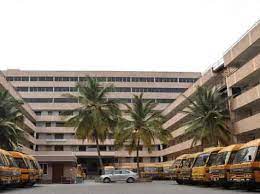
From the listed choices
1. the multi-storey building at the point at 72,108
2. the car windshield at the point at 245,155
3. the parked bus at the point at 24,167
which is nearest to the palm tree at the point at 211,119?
the multi-storey building at the point at 72,108

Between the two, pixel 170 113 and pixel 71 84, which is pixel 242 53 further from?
pixel 71 84

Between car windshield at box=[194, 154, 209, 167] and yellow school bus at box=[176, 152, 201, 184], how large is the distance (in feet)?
2.63

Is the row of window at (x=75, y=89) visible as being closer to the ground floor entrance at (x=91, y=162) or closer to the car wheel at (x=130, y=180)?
the ground floor entrance at (x=91, y=162)

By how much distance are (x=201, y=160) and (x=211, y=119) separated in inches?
514

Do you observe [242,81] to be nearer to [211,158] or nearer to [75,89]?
[211,158]

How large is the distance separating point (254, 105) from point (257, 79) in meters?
2.55

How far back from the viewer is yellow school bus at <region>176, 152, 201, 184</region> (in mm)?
30788

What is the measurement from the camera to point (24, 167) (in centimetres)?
2942

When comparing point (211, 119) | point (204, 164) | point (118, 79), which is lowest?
point (204, 164)

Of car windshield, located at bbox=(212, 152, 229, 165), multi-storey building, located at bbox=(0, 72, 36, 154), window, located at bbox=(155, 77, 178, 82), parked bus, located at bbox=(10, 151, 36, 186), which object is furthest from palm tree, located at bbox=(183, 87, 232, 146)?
window, located at bbox=(155, 77, 178, 82)

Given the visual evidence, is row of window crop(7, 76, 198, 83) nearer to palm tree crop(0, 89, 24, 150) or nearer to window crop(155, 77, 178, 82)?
window crop(155, 77, 178, 82)

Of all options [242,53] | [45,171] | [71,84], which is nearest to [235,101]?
[242,53]

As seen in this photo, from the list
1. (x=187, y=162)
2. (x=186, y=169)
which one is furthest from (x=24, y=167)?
(x=187, y=162)

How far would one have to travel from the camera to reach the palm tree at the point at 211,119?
41.2 meters
